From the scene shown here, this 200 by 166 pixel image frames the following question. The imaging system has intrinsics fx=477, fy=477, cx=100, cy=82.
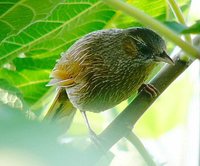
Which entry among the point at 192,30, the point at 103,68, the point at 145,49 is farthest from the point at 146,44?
the point at 192,30

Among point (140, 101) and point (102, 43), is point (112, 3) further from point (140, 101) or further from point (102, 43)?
point (102, 43)

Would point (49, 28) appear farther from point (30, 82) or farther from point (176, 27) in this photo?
point (176, 27)

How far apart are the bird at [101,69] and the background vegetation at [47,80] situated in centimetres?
12

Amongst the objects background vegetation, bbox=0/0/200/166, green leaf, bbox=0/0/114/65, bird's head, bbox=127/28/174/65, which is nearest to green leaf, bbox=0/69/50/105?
background vegetation, bbox=0/0/200/166

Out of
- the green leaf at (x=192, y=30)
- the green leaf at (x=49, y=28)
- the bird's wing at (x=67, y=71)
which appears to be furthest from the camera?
the bird's wing at (x=67, y=71)

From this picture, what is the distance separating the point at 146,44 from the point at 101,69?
0.36m

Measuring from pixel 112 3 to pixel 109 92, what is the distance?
5.51 feet

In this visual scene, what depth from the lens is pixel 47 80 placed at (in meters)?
2.08

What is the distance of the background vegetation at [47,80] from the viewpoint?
0.29m

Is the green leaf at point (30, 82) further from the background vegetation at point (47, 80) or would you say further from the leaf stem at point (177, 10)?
the leaf stem at point (177, 10)

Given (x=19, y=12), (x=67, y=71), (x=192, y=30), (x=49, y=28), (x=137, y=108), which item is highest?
(x=67, y=71)

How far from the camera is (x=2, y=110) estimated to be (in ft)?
1.11

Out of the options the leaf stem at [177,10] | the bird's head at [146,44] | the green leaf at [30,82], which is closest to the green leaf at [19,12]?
the leaf stem at [177,10]

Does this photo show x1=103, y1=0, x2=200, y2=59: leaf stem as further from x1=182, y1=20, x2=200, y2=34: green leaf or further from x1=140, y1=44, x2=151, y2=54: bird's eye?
x1=140, y1=44, x2=151, y2=54: bird's eye
